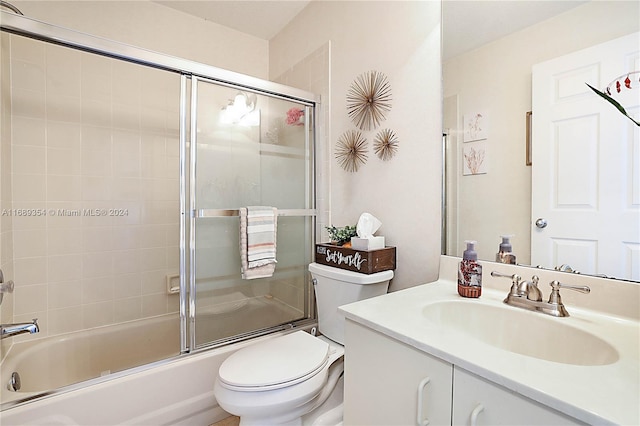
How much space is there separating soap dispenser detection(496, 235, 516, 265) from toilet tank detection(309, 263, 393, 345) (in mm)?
453

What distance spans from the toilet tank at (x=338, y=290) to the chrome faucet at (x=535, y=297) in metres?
0.52

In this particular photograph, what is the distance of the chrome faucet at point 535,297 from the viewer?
85cm

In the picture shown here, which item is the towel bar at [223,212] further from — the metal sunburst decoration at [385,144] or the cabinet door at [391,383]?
the cabinet door at [391,383]

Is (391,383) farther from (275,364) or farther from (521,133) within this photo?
(521,133)

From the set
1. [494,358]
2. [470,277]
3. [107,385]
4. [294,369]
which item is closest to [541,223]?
[470,277]

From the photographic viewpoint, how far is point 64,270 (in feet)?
6.01

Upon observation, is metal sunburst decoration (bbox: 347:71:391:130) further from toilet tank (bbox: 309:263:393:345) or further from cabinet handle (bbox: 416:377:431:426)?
cabinet handle (bbox: 416:377:431:426)

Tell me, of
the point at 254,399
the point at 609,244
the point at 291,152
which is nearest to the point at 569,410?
the point at 609,244

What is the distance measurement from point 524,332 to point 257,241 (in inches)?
48.8

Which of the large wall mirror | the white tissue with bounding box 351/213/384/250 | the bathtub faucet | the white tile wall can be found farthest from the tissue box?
the white tile wall

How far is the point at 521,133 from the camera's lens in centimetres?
102

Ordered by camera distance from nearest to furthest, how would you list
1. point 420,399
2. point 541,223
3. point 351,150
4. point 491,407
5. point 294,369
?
point 491,407 → point 420,399 → point 541,223 → point 294,369 → point 351,150

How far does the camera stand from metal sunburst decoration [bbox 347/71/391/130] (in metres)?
1.51

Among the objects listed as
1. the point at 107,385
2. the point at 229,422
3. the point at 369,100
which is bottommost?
the point at 229,422
